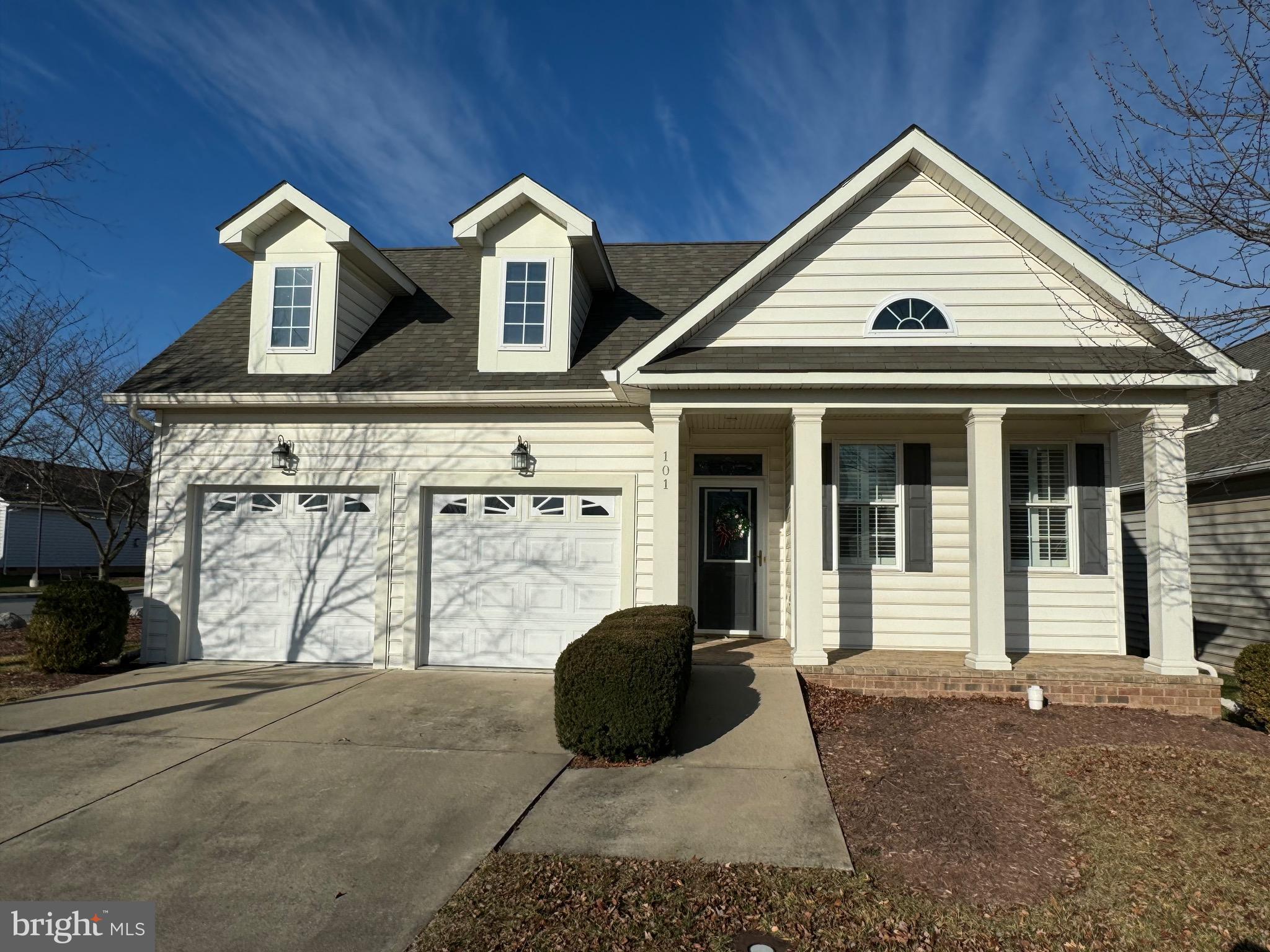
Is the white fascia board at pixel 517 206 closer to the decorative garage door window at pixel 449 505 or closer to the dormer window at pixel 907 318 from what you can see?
the decorative garage door window at pixel 449 505

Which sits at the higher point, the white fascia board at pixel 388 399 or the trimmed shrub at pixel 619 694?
the white fascia board at pixel 388 399

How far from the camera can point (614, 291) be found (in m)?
11.5

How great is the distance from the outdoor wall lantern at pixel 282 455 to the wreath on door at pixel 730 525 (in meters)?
5.61

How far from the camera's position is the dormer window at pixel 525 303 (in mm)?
9828

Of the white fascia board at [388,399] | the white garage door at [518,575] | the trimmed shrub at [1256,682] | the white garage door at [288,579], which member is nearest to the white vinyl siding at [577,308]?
the white fascia board at [388,399]

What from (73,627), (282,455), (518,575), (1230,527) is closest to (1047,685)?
(1230,527)

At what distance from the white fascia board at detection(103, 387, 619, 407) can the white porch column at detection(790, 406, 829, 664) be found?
2.27m

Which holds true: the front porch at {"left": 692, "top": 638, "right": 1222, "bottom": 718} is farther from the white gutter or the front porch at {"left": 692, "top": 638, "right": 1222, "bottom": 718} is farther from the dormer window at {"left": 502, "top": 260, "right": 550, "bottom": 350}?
the white gutter

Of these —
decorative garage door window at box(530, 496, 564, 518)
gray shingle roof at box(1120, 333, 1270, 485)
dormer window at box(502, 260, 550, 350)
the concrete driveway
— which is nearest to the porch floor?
the concrete driveway

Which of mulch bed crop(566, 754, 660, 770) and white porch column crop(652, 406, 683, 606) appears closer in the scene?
mulch bed crop(566, 754, 660, 770)

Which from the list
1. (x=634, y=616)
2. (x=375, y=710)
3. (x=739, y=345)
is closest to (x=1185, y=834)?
(x=634, y=616)

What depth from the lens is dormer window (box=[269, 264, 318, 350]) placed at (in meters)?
10.1

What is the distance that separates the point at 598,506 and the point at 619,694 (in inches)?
152

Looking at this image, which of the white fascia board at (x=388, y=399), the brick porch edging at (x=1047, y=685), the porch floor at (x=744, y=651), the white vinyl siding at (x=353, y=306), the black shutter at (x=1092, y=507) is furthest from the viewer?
the white vinyl siding at (x=353, y=306)
